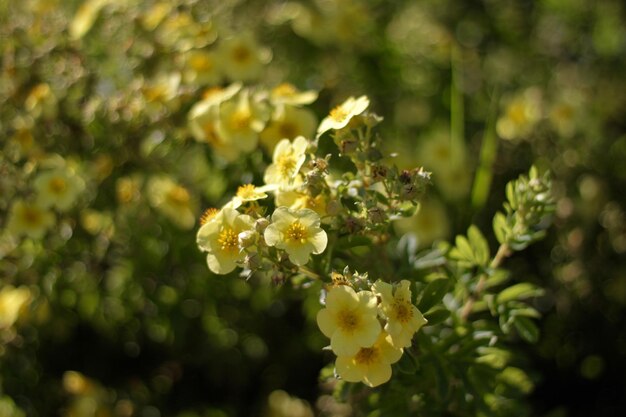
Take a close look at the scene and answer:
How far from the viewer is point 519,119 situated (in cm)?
294

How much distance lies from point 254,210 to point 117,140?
965 millimetres

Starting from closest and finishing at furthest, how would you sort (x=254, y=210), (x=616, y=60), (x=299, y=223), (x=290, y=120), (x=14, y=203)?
(x=299, y=223) → (x=254, y=210) → (x=290, y=120) → (x=14, y=203) → (x=616, y=60)

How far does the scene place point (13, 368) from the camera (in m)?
2.44

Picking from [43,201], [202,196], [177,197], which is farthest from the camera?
[202,196]

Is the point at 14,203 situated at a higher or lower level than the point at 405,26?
higher

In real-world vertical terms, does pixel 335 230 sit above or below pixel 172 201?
above

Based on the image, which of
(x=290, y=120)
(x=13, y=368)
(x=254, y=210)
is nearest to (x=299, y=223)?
(x=254, y=210)

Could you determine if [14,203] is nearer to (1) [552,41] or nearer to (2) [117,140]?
(2) [117,140]

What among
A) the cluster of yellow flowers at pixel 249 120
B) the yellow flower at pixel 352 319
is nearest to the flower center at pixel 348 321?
the yellow flower at pixel 352 319

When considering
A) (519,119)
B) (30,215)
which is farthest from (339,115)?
(519,119)

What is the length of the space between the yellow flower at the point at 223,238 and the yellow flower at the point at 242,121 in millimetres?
433

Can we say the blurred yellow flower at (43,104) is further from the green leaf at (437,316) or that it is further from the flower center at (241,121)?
the green leaf at (437,316)

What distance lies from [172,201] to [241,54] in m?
0.54

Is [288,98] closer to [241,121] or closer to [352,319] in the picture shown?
[241,121]
